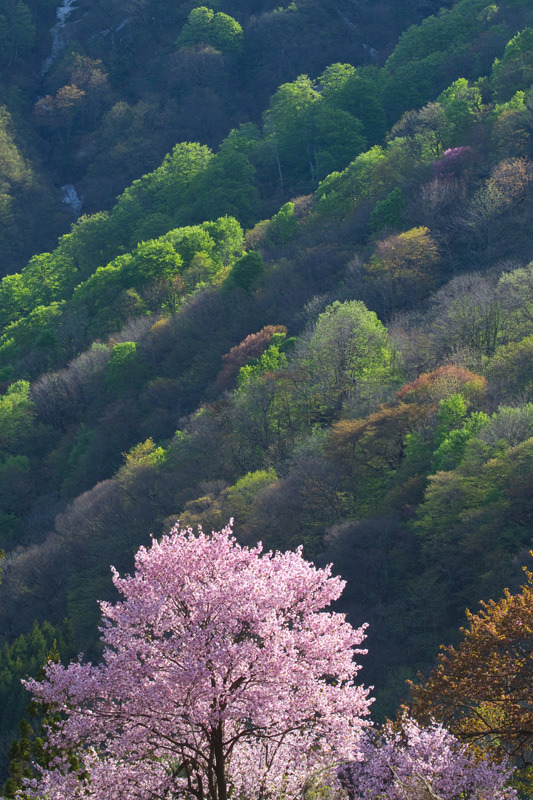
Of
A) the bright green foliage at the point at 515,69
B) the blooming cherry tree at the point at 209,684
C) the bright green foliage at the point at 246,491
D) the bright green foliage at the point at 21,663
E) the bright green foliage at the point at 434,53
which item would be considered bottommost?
the blooming cherry tree at the point at 209,684

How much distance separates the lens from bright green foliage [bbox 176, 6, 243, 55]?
151m

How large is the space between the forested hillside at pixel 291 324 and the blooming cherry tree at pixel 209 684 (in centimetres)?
1880

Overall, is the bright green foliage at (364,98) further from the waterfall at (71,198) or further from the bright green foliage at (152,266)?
the waterfall at (71,198)

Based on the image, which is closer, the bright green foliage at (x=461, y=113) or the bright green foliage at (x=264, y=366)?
the bright green foliage at (x=264, y=366)

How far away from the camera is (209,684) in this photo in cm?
1340

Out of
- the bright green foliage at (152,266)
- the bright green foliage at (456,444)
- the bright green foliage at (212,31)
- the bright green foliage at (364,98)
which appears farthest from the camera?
the bright green foliage at (212,31)

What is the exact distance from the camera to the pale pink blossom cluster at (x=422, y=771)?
519 inches

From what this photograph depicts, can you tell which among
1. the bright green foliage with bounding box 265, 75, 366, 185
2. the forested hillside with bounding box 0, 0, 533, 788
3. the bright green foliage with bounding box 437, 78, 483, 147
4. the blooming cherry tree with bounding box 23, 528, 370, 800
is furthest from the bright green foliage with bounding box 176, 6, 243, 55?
the blooming cherry tree with bounding box 23, 528, 370, 800

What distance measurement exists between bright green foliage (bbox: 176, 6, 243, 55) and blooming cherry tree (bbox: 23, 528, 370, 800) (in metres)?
149

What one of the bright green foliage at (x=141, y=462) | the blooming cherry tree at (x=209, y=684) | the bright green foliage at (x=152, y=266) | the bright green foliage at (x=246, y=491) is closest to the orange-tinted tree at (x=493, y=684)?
the blooming cherry tree at (x=209, y=684)

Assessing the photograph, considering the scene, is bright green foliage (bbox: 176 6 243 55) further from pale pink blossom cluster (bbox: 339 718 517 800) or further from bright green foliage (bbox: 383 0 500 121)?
pale pink blossom cluster (bbox: 339 718 517 800)

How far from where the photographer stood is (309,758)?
14.4 metres

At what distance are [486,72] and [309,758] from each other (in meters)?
95.0

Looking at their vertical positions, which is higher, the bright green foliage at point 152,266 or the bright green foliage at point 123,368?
the bright green foliage at point 152,266
